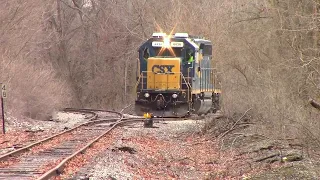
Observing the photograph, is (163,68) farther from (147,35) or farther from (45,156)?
(147,35)

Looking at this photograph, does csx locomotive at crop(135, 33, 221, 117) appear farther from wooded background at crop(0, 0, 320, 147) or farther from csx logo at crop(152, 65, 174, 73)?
wooded background at crop(0, 0, 320, 147)

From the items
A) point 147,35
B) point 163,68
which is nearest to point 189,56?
point 163,68

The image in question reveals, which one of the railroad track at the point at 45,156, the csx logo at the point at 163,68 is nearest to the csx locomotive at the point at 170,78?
the csx logo at the point at 163,68

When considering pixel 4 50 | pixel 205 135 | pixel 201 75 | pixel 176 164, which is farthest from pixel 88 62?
pixel 176 164

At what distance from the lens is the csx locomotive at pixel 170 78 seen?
21484 mm

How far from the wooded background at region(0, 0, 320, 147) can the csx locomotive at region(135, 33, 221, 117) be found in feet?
3.98

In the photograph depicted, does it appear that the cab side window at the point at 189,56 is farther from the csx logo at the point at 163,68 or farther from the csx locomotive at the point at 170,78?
the csx logo at the point at 163,68

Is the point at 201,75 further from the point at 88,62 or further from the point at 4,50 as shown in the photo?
the point at 88,62

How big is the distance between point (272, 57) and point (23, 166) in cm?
746

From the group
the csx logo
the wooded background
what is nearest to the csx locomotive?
the csx logo

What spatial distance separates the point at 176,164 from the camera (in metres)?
11.9

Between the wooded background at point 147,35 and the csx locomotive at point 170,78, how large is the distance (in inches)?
47.8

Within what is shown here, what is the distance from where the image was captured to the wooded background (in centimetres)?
1251

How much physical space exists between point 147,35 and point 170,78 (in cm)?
2095
